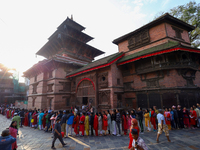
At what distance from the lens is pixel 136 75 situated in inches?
479

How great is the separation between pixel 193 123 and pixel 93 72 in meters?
10.5

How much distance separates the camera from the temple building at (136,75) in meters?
9.59

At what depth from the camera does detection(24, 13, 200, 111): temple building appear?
9586 millimetres

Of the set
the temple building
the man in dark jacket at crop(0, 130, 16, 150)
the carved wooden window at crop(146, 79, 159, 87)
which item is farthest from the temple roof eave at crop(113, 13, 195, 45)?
the man in dark jacket at crop(0, 130, 16, 150)

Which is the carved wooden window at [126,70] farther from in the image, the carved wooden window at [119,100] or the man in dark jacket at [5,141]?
the man in dark jacket at [5,141]

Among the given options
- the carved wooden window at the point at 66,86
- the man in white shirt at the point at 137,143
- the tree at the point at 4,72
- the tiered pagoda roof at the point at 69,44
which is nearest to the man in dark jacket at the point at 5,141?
the man in white shirt at the point at 137,143

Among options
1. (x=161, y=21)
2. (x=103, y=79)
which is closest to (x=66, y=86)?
(x=103, y=79)

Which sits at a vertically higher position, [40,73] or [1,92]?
[40,73]

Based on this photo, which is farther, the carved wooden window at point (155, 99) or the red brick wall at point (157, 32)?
the red brick wall at point (157, 32)

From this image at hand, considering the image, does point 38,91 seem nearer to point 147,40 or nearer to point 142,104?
point 142,104


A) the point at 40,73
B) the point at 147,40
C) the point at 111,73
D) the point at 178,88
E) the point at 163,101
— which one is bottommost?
the point at 163,101

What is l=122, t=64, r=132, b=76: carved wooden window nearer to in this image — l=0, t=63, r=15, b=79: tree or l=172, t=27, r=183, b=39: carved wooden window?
l=172, t=27, r=183, b=39: carved wooden window

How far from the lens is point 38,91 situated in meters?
18.4

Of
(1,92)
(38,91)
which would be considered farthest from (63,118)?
(1,92)
